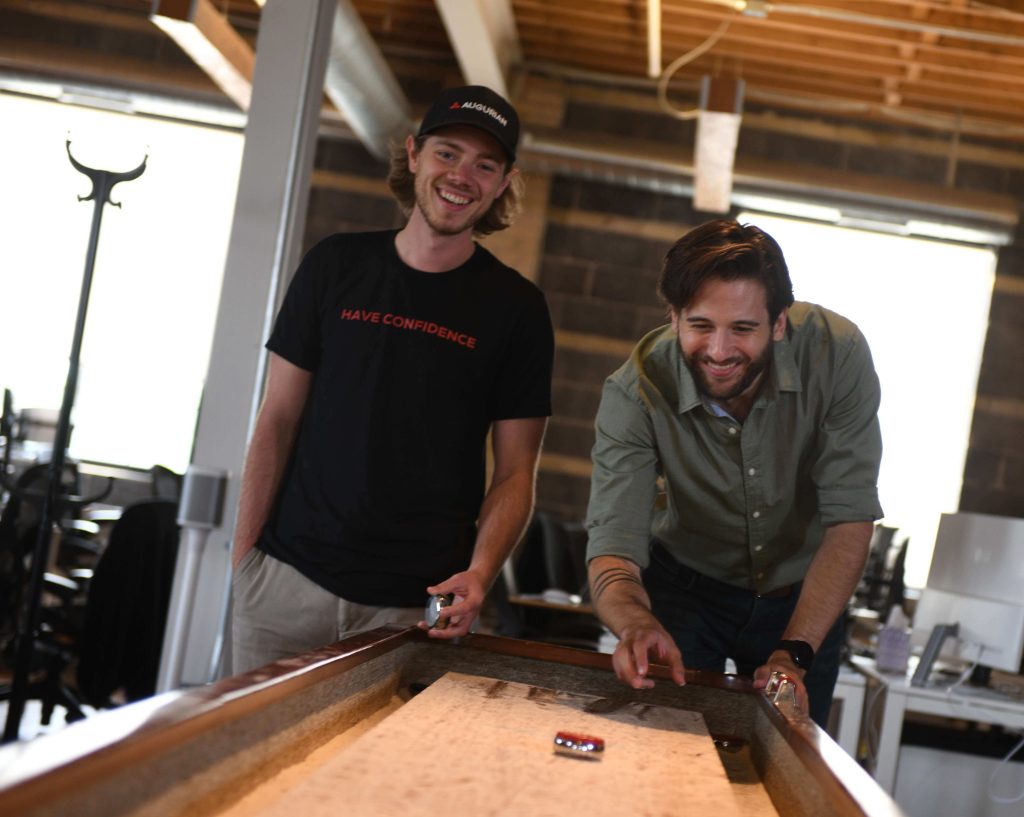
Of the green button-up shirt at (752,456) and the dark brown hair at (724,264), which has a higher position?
the dark brown hair at (724,264)

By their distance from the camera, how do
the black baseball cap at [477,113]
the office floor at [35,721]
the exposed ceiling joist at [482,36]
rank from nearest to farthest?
the black baseball cap at [477,113] → the office floor at [35,721] → the exposed ceiling joist at [482,36]

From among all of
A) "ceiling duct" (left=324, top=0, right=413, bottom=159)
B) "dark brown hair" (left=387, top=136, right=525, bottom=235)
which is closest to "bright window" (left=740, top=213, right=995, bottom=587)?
"ceiling duct" (left=324, top=0, right=413, bottom=159)

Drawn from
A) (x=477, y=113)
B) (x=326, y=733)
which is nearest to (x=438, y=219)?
(x=477, y=113)

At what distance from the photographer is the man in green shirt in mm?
2029

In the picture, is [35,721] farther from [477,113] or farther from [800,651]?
[800,651]

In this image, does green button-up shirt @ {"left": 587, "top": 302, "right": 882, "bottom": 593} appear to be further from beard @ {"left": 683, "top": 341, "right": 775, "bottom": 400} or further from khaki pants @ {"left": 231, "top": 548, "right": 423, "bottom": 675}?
khaki pants @ {"left": 231, "top": 548, "right": 423, "bottom": 675}

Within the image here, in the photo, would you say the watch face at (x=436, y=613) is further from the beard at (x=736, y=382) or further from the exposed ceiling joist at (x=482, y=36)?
the exposed ceiling joist at (x=482, y=36)

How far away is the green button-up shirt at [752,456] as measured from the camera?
7.13 feet

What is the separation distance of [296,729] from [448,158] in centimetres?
130

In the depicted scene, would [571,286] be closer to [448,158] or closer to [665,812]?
[448,158]

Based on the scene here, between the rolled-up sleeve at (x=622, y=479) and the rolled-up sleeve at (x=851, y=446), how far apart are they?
303 millimetres

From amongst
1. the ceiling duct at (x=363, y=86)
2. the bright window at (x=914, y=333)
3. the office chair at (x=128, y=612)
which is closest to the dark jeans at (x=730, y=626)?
the office chair at (x=128, y=612)

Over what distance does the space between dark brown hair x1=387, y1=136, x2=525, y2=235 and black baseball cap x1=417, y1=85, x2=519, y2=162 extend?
153 millimetres

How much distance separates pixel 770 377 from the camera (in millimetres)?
2172
